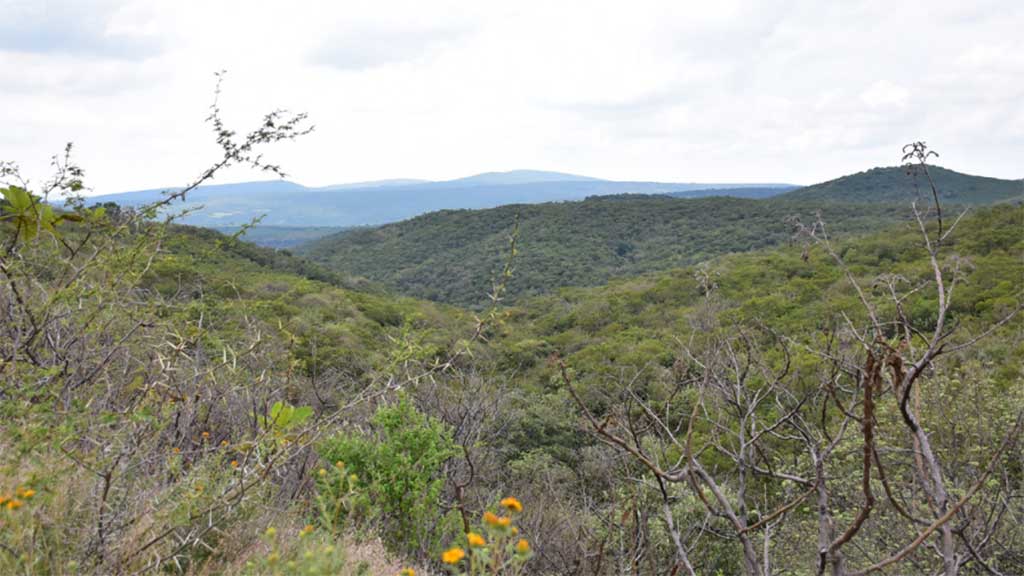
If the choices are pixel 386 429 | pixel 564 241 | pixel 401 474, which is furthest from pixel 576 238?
pixel 401 474

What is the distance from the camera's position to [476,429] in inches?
260

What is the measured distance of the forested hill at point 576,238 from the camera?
137 ft

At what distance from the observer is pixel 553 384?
623 inches

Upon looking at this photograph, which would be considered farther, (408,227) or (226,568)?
→ (408,227)

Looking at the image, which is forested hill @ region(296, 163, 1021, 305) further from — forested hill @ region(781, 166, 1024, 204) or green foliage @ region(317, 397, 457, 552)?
green foliage @ region(317, 397, 457, 552)

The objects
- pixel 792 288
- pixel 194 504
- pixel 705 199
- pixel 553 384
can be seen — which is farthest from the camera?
pixel 705 199

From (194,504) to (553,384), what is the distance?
1401 cm

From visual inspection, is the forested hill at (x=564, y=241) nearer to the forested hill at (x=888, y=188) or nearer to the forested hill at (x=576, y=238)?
the forested hill at (x=576, y=238)

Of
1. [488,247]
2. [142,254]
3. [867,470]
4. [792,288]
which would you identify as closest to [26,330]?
[142,254]

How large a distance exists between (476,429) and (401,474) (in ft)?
9.46

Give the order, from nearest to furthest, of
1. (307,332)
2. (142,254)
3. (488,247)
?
(142,254) < (307,332) < (488,247)

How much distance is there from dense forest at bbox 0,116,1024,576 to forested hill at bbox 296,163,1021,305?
20579 millimetres

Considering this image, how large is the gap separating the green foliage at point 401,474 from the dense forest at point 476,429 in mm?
18

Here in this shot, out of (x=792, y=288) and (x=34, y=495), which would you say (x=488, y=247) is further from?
(x=34, y=495)
